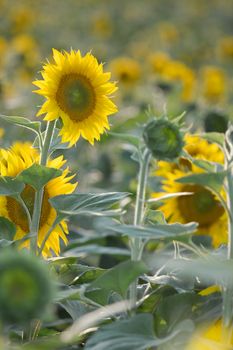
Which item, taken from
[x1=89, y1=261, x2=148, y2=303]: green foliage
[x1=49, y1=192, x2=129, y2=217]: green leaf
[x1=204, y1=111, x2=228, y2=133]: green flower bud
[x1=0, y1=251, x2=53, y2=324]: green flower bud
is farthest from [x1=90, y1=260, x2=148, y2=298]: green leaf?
[x1=204, y1=111, x2=228, y2=133]: green flower bud

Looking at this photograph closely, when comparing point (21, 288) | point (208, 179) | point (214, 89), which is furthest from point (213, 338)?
point (214, 89)

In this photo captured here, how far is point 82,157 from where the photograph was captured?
250cm

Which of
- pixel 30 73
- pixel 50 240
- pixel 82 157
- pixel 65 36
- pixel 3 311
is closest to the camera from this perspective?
pixel 3 311

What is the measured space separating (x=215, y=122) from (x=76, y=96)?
3.22ft

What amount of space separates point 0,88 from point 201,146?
104 centimetres

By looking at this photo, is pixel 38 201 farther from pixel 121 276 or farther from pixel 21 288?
pixel 21 288

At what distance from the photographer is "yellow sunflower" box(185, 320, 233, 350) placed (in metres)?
0.85

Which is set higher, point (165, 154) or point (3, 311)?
point (165, 154)

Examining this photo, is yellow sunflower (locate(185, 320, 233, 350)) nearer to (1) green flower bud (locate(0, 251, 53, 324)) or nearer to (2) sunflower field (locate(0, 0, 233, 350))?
(2) sunflower field (locate(0, 0, 233, 350))

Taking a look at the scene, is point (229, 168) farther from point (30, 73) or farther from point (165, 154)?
point (30, 73)

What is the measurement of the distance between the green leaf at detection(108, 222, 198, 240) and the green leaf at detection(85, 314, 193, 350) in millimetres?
97

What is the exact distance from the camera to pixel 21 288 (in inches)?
29.1

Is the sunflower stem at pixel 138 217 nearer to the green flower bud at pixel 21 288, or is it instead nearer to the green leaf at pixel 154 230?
the green leaf at pixel 154 230

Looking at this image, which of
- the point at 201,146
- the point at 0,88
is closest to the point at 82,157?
the point at 0,88
